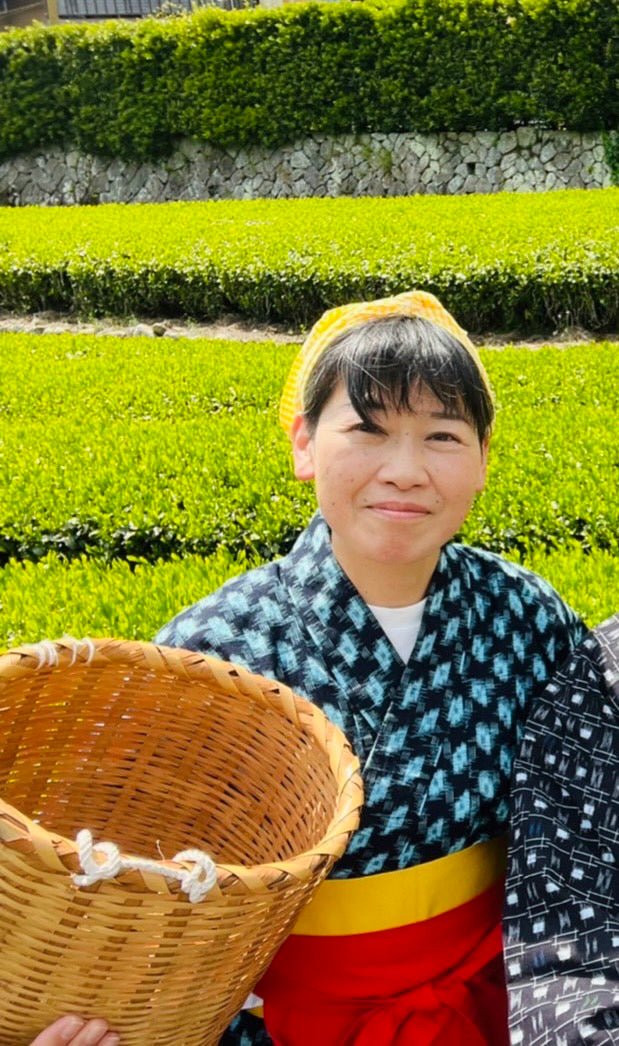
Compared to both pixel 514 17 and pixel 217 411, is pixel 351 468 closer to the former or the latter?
pixel 217 411

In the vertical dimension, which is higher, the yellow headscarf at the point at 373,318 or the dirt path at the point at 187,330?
the dirt path at the point at 187,330

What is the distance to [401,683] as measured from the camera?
1.87m

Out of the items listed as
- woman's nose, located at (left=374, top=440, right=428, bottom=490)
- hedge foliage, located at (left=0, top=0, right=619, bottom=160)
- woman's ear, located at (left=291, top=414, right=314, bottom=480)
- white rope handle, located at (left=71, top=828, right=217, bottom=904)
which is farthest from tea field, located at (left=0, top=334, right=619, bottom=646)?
hedge foliage, located at (left=0, top=0, right=619, bottom=160)

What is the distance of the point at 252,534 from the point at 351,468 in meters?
2.02

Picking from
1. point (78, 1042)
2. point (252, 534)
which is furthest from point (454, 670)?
point (252, 534)

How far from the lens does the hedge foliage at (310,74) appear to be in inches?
585

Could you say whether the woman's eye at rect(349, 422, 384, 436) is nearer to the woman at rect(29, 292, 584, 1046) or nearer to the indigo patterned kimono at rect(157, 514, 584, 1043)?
the woman at rect(29, 292, 584, 1046)

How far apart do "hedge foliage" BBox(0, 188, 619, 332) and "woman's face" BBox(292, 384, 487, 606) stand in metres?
7.08

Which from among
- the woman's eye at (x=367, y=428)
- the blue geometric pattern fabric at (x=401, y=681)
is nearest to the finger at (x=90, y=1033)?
the blue geometric pattern fabric at (x=401, y=681)

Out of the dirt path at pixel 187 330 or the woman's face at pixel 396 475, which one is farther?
the dirt path at pixel 187 330

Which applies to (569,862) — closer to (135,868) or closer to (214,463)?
(135,868)

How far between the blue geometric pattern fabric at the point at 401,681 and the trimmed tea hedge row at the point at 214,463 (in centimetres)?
167

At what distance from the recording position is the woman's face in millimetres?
1740

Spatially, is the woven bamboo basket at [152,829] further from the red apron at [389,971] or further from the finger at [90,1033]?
the red apron at [389,971]
